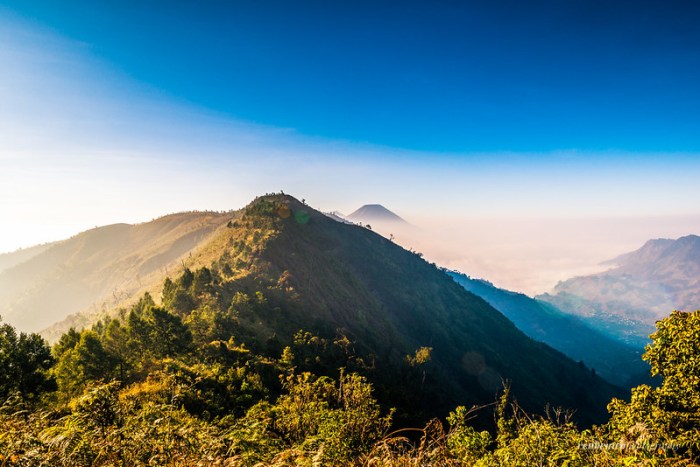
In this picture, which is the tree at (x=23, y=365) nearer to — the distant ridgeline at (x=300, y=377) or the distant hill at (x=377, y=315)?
the distant ridgeline at (x=300, y=377)

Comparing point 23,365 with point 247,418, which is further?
point 23,365

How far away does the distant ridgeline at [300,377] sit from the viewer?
28.9 ft

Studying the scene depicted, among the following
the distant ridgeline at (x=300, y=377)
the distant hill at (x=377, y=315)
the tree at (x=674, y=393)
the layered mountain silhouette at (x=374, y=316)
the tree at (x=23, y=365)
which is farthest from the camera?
the distant hill at (x=377, y=315)

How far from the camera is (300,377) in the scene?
36.1 m

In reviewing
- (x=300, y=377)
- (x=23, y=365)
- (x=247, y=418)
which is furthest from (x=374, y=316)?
(x=247, y=418)

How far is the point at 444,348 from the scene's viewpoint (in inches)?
5920

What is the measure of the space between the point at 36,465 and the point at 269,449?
267 inches

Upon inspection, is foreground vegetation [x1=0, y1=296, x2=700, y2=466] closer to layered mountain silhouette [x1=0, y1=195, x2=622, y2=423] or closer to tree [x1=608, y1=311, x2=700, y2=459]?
tree [x1=608, y1=311, x2=700, y2=459]

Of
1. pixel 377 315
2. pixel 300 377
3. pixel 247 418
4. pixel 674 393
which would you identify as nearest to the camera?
pixel 247 418

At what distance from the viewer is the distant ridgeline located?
881 centimetres

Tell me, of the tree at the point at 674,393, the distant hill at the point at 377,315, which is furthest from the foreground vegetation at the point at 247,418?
the distant hill at the point at 377,315

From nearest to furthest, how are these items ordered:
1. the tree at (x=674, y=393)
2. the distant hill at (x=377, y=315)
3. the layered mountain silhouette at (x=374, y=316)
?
1. the tree at (x=674, y=393)
2. the layered mountain silhouette at (x=374, y=316)
3. the distant hill at (x=377, y=315)

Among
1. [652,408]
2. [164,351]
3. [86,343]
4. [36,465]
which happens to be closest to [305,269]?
Result: [164,351]

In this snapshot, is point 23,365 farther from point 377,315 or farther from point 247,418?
point 377,315
